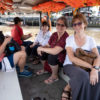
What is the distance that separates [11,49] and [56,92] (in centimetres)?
103

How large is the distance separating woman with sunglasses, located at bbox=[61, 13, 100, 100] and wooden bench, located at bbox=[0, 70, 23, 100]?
0.65 m

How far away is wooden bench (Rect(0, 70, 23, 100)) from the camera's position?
1484 millimetres

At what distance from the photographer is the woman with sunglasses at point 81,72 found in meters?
1.48

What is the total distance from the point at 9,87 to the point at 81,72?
2.99 ft

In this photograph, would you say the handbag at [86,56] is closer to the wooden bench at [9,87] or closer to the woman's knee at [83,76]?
the woman's knee at [83,76]

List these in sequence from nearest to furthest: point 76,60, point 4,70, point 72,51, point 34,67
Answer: point 76,60
point 72,51
point 4,70
point 34,67

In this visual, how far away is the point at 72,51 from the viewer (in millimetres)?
1846

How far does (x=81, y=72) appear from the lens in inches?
59.3

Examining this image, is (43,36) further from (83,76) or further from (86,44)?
Result: (83,76)

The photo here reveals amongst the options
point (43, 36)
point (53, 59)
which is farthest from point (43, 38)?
point (53, 59)

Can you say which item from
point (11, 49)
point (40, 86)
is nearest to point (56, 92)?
point (40, 86)

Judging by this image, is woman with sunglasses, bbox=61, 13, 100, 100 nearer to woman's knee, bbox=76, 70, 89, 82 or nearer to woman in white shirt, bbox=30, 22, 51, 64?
woman's knee, bbox=76, 70, 89, 82

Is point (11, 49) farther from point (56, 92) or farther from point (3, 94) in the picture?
point (56, 92)

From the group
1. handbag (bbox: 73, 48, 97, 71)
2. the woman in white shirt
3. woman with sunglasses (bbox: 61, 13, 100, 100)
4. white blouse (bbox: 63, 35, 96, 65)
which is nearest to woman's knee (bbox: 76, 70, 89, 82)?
woman with sunglasses (bbox: 61, 13, 100, 100)
